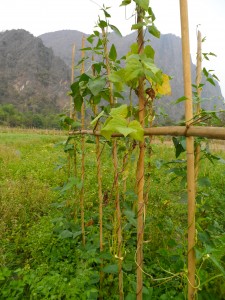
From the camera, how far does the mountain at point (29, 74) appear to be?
8900cm

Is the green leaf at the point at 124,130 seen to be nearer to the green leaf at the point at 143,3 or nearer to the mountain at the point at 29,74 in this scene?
the green leaf at the point at 143,3

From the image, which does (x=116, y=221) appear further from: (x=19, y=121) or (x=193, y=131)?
(x=19, y=121)

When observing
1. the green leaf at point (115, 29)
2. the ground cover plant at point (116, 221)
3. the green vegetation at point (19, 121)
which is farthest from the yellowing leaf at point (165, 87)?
the green vegetation at point (19, 121)

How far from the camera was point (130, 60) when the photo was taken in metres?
1.02

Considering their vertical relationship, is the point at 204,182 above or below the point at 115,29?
below

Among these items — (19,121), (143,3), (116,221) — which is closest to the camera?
(143,3)

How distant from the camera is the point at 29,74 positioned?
94.4 metres

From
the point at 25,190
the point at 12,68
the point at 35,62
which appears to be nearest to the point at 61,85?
the point at 35,62

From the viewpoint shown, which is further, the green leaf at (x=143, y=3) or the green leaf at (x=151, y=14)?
the green leaf at (x=151, y=14)

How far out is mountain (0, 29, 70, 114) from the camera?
89.0m

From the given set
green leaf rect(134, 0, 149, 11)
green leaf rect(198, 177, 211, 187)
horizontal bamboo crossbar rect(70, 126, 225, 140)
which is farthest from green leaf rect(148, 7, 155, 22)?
green leaf rect(198, 177, 211, 187)

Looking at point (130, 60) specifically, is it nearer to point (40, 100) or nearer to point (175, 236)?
point (175, 236)

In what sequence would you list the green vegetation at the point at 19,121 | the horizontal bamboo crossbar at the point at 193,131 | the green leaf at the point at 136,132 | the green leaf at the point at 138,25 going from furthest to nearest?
the green vegetation at the point at 19,121 → the green leaf at the point at 138,25 → the green leaf at the point at 136,132 → the horizontal bamboo crossbar at the point at 193,131

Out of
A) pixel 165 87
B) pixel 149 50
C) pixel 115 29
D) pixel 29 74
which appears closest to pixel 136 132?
pixel 165 87
